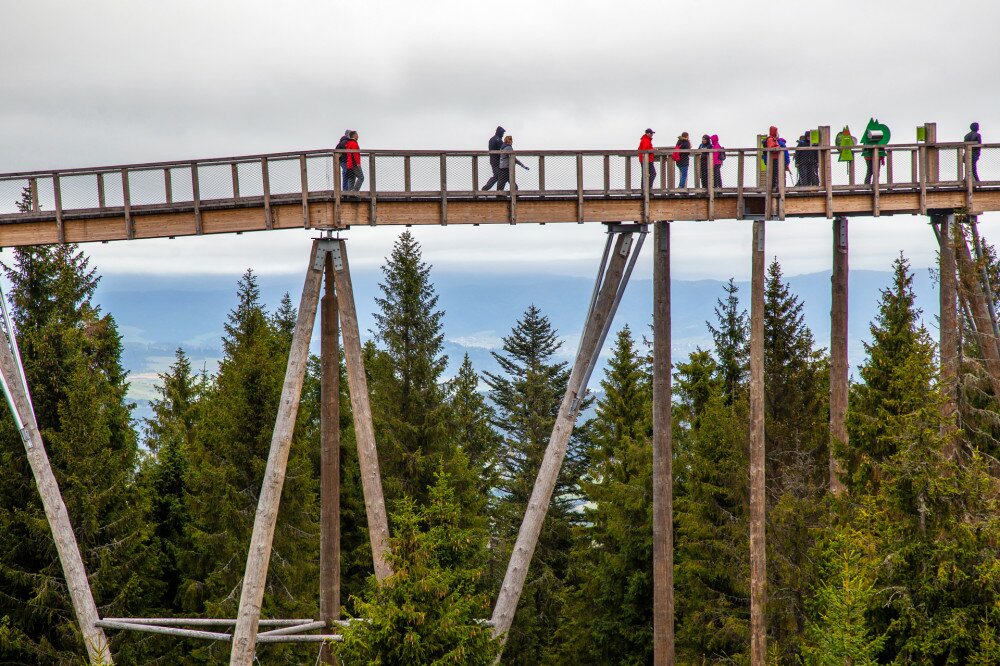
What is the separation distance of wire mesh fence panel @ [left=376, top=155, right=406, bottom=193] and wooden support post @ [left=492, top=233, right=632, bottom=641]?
433 cm

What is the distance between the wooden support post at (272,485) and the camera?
17.9 metres

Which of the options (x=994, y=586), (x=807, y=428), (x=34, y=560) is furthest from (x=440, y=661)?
(x=807, y=428)

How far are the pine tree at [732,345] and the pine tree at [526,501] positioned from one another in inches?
359

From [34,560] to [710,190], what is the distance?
63.3ft

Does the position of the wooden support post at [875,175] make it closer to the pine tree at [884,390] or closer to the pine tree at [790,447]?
the pine tree at [884,390]

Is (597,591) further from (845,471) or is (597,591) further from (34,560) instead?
(34,560)

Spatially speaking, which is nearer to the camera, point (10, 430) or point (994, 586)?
point (994, 586)

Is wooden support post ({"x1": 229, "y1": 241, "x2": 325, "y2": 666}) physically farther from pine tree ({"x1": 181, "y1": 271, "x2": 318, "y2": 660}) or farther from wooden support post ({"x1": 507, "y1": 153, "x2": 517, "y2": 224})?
pine tree ({"x1": 181, "y1": 271, "x2": 318, "y2": 660})

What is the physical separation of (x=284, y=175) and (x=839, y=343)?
42.5 feet

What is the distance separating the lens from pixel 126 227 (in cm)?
1908

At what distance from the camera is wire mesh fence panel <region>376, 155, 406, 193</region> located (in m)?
18.8

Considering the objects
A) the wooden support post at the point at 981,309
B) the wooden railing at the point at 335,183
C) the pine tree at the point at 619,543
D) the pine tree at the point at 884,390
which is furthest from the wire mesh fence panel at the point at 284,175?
the pine tree at the point at 619,543

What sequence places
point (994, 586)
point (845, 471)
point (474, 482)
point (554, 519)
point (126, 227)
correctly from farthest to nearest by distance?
point (554, 519) → point (474, 482) → point (845, 471) → point (126, 227) → point (994, 586)

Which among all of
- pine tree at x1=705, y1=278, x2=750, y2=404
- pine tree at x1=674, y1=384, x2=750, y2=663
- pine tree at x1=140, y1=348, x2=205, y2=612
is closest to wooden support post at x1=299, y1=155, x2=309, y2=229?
pine tree at x1=674, y1=384, x2=750, y2=663
